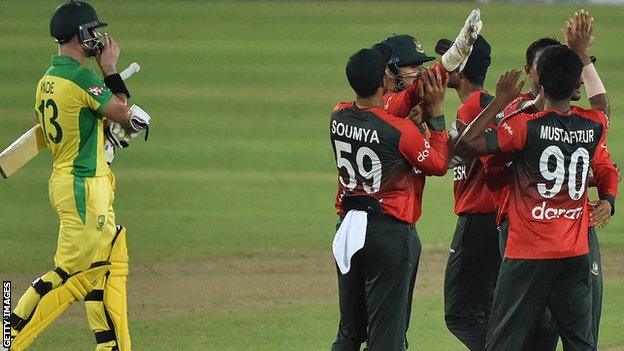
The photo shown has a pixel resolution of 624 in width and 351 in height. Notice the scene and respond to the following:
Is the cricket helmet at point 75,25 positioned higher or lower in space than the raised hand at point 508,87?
higher

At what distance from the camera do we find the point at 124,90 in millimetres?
7082

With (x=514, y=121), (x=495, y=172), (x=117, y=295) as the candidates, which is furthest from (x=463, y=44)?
(x=117, y=295)

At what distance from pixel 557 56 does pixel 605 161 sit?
3.35 feet

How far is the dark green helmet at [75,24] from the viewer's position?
6.96m

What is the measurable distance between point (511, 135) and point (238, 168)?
10.5 metres

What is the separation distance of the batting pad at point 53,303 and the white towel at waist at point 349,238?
149 cm

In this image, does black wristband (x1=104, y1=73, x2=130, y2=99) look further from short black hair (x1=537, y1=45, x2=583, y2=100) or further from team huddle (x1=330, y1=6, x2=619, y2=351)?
short black hair (x1=537, y1=45, x2=583, y2=100)

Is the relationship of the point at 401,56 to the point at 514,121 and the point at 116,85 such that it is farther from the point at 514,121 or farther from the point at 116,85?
the point at 116,85

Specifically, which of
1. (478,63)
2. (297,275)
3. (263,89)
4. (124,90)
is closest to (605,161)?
(478,63)

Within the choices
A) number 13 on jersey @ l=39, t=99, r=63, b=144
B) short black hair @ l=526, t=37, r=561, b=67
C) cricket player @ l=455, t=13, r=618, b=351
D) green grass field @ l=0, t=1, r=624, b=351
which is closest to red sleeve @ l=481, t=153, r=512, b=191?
cricket player @ l=455, t=13, r=618, b=351

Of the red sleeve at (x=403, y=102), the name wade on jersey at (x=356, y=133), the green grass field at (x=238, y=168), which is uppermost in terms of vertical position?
the red sleeve at (x=403, y=102)

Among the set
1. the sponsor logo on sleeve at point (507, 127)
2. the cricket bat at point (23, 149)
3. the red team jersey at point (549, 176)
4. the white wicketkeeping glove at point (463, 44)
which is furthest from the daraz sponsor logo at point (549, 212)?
the cricket bat at point (23, 149)

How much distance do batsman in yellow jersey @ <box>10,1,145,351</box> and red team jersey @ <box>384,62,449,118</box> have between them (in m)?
1.40

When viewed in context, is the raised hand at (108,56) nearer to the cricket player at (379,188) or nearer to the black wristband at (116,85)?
the black wristband at (116,85)
